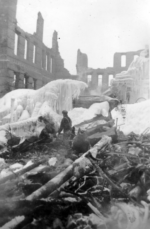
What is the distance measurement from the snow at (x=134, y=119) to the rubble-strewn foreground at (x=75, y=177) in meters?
0.37

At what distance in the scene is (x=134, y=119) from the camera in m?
A: 4.75

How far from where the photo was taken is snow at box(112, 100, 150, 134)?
4598mm

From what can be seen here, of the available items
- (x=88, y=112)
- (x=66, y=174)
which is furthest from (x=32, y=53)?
(x=66, y=174)

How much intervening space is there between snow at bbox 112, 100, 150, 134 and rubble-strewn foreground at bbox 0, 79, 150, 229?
373 mm

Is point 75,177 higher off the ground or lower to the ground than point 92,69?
lower

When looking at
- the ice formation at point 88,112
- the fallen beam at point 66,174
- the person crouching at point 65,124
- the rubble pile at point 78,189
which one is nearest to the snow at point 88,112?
the ice formation at point 88,112

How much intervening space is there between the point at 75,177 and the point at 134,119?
7.81 feet

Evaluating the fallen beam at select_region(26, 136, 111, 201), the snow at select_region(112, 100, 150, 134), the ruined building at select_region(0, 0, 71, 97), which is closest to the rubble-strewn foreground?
the fallen beam at select_region(26, 136, 111, 201)

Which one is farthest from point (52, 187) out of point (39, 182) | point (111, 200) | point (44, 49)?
point (44, 49)

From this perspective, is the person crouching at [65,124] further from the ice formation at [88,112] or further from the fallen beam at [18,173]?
the fallen beam at [18,173]

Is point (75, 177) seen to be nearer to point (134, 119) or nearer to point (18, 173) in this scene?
point (18, 173)

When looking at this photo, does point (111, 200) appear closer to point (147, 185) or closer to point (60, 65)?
point (147, 185)

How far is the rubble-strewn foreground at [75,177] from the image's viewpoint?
2.40 metres

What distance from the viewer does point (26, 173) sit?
9.40 ft
